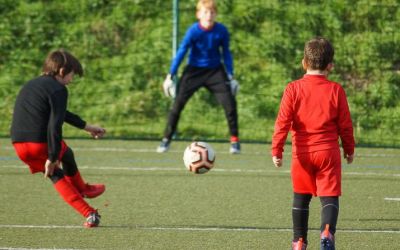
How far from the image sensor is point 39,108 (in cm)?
710

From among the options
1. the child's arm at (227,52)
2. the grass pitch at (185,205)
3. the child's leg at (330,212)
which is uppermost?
the child's arm at (227,52)

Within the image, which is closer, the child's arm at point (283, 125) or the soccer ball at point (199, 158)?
the child's arm at point (283, 125)

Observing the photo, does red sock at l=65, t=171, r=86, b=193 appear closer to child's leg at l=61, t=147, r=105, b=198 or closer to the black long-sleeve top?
child's leg at l=61, t=147, r=105, b=198

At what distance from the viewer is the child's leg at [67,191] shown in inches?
285

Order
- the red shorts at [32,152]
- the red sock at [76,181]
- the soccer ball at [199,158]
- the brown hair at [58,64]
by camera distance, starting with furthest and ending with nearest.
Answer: the soccer ball at [199,158], the red sock at [76,181], the brown hair at [58,64], the red shorts at [32,152]

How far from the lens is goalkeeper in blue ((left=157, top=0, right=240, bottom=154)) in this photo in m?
12.0

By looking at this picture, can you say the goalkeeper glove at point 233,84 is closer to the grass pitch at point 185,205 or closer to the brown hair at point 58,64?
the grass pitch at point 185,205

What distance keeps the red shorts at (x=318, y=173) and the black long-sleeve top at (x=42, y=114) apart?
71.6 inches

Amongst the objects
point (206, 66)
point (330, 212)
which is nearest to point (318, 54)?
point (330, 212)

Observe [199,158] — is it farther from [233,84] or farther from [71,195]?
[233,84]

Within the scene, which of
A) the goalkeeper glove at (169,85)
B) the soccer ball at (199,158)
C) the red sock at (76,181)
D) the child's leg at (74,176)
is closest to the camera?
the child's leg at (74,176)

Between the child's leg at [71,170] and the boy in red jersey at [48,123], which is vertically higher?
the boy in red jersey at [48,123]

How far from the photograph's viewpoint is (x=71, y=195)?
7254 mm

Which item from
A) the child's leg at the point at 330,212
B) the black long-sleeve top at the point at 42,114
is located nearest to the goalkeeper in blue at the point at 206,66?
the black long-sleeve top at the point at 42,114
